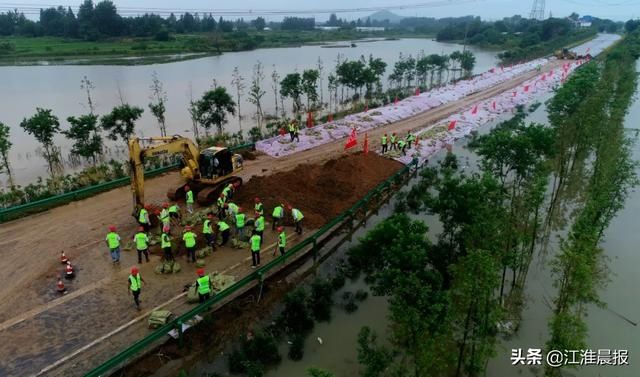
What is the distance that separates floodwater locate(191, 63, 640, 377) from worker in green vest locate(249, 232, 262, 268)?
3079mm

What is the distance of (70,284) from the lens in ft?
45.3

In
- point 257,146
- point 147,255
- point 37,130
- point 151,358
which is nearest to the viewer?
point 151,358

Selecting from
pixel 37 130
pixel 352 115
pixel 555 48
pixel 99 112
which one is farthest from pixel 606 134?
pixel 555 48

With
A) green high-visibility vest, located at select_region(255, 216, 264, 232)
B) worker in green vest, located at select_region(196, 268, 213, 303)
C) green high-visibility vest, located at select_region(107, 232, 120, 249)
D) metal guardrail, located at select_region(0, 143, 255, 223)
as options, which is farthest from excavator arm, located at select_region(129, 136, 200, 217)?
worker in green vest, located at select_region(196, 268, 213, 303)

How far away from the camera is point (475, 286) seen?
30.1ft

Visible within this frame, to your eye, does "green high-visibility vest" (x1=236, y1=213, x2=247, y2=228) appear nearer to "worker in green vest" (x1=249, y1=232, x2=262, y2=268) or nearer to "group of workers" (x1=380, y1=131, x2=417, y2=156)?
"worker in green vest" (x1=249, y1=232, x2=262, y2=268)

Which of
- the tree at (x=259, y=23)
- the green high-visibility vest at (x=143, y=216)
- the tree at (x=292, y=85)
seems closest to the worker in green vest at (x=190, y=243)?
the green high-visibility vest at (x=143, y=216)

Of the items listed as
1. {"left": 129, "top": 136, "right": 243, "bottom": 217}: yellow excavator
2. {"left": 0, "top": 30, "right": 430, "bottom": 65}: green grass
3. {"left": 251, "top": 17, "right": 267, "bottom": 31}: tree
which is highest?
{"left": 251, "top": 17, "right": 267, "bottom": 31}: tree

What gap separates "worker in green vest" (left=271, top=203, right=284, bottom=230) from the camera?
658 inches

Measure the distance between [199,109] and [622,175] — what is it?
76.9 ft

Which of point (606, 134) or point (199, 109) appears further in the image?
point (199, 109)

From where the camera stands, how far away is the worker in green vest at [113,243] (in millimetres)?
14195

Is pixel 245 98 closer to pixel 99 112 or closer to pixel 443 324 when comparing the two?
pixel 99 112

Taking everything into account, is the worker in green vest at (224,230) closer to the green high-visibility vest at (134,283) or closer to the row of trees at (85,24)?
the green high-visibility vest at (134,283)
